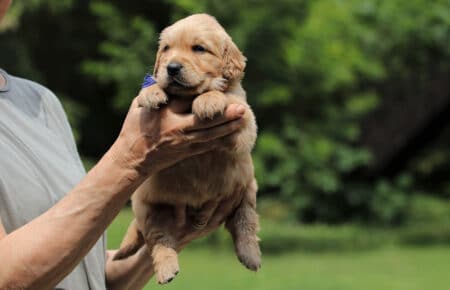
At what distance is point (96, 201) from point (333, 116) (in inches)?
515

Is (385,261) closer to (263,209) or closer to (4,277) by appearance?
(263,209)

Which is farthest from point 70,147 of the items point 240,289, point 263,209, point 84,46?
point 84,46

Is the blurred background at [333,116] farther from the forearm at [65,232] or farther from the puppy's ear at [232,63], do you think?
the forearm at [65,232]

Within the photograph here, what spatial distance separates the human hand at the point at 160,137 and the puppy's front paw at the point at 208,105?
0.02 meters

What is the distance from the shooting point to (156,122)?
315 centimetres

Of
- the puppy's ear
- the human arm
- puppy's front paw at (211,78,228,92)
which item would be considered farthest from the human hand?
the puppy's ear

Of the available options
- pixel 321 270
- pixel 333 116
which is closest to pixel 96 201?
pixel 321 270

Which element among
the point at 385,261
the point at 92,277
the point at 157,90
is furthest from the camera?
the point at 385,261

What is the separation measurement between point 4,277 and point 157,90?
0.88 m

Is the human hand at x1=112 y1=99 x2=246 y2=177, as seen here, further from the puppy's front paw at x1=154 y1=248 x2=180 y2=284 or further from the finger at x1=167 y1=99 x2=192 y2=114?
the puppy's front paw at x1=154 y1=248 x2=180 y2=284

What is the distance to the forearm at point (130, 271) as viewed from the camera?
12.7 feet

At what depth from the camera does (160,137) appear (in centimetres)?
312

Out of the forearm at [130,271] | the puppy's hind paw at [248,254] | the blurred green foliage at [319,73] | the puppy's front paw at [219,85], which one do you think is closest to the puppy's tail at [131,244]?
the forearm at [130,271]

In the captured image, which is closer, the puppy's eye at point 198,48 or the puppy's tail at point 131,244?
the puppy's eye at point 198,48
